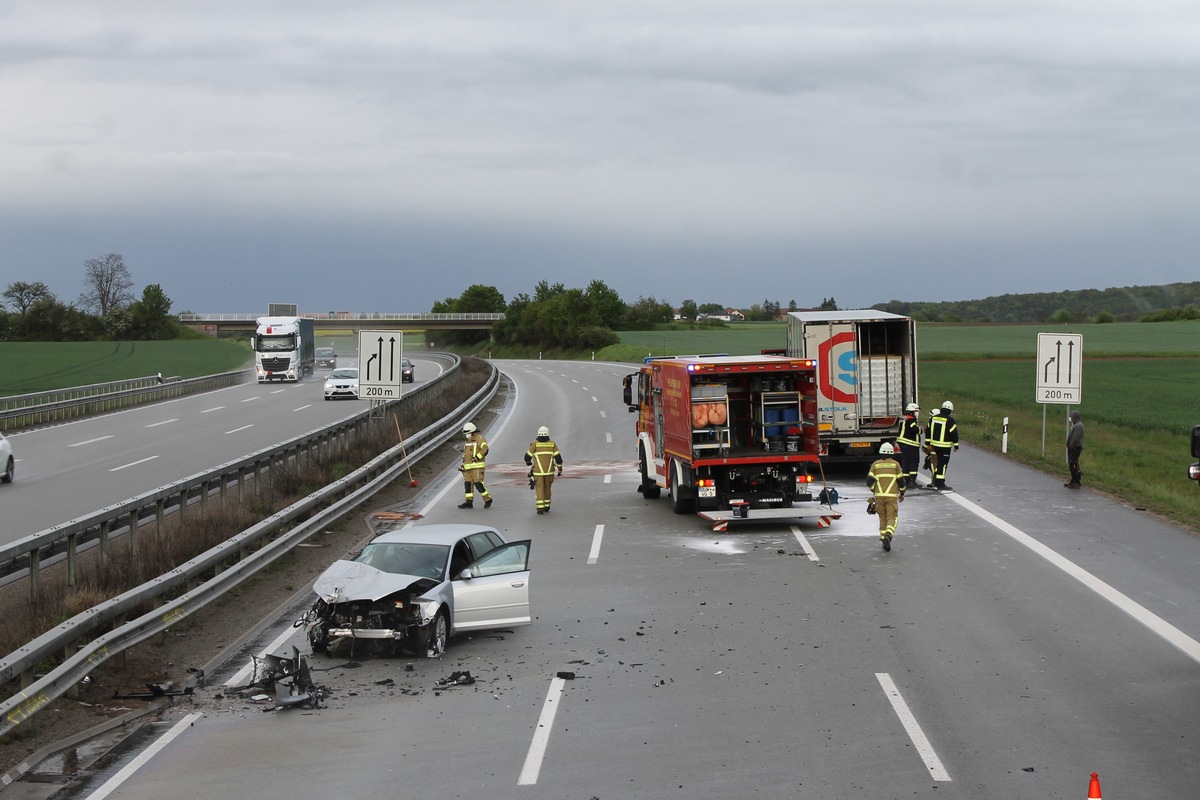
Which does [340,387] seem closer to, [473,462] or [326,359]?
[473,462]

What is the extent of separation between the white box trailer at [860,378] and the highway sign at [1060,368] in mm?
4295

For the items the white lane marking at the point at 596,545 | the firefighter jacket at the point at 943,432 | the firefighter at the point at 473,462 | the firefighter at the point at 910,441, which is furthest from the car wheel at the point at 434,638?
the firefighter jacket at the point at 943,432

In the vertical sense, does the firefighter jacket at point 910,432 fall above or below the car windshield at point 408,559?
above

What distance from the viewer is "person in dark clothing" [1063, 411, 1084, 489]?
77.2 feet

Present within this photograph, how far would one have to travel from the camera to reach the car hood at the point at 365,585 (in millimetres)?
11688

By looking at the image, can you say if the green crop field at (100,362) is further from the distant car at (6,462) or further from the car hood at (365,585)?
the car hood at (365,585)

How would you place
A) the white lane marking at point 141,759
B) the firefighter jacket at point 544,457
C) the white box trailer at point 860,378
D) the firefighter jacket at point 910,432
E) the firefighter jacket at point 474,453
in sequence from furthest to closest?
the white box trailer at point 860,378, the firefighter jacket at point 910,432, the firefighter jacket at point 474,453, the firefighter jacket at point 544,457, the white lane marking at point 141,759

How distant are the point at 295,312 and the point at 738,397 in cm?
7011

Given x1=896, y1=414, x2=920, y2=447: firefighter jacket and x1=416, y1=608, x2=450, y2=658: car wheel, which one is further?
x1=896, y1=414, x2=920, y2=447: firefighter jacket

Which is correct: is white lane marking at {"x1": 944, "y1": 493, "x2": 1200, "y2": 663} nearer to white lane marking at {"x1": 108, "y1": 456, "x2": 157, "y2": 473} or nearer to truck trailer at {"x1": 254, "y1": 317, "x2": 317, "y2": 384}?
white lane marking at {"x1": 108, "y1": 456, "x2": 157, "y2": 473}

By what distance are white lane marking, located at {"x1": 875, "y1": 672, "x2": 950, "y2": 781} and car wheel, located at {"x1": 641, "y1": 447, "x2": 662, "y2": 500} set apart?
43.1 ft

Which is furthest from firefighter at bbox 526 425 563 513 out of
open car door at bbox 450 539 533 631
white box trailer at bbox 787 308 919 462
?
open car door at bbox 450 539 533 631

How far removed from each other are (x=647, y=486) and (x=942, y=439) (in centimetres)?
580

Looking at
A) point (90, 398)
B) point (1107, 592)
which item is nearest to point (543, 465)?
point (1107, 592)
